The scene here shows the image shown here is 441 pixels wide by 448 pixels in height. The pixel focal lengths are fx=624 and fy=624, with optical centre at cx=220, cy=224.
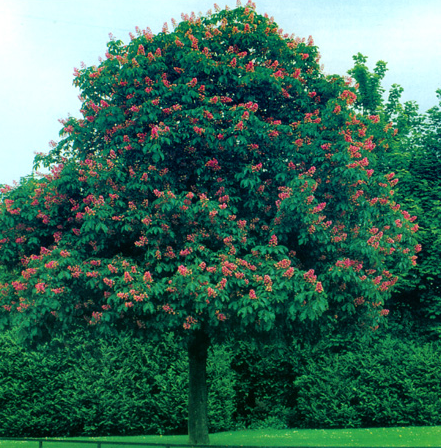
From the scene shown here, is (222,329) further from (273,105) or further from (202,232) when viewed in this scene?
(273,105)

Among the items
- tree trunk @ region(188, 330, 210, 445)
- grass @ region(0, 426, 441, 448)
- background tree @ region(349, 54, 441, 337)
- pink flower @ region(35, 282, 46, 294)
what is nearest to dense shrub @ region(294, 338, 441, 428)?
grass @ region(0, 426, 441, 448)

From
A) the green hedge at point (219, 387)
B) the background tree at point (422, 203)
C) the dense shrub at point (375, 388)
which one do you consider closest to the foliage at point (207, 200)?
the green hedge at point (219, 387)

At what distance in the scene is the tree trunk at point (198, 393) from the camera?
16.6 metres

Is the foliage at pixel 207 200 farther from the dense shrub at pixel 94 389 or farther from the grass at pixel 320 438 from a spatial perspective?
the dense shrub at pixel 94 389

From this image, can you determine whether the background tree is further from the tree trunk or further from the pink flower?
the pink flower

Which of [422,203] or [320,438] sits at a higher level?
[422,203]

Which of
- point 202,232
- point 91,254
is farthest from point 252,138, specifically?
point 91,254

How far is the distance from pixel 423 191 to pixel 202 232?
1845cm

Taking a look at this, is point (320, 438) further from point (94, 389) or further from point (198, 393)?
point (94, 389)

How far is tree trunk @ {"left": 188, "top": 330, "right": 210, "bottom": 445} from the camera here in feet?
54.4

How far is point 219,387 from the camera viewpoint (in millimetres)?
23828

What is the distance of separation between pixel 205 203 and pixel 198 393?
18.7 feet

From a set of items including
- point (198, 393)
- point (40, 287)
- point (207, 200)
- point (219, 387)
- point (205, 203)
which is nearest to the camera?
point (40, 287)

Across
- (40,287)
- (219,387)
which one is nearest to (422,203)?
(219,387)
